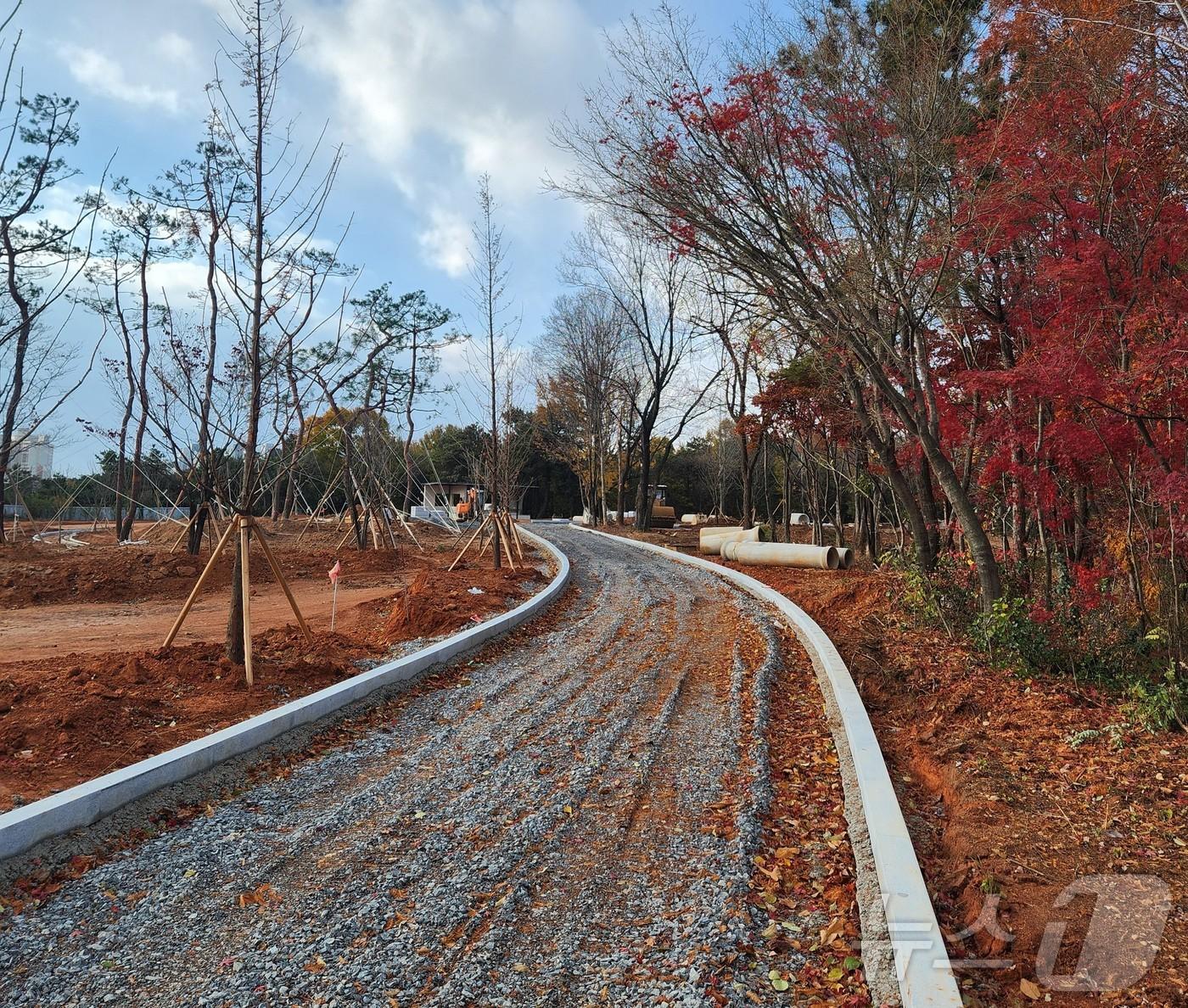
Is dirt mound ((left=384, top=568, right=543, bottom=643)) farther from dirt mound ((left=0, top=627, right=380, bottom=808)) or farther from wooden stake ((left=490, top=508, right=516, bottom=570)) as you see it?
wooden stake ((left=490, top=508, right=516, bottom=570))

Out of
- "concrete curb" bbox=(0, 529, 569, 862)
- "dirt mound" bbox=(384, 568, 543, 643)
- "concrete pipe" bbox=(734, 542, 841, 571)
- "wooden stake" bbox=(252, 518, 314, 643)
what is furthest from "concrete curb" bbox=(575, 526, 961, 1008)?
"concrete pipe" bbox=(734, 542, 841, 571)

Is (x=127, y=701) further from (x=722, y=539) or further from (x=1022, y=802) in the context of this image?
(x=722, y=539)

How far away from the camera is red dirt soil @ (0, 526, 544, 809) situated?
4238mm

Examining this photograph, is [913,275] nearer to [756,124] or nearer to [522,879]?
[756,124]

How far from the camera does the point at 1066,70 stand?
273 inches

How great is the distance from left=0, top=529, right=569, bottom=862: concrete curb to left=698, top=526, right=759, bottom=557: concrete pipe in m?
11.2

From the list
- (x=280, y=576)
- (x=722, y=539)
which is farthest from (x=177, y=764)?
(x=722, y=539)

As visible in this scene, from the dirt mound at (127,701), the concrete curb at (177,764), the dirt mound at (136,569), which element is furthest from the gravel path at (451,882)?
the dirt mound at (136,569)

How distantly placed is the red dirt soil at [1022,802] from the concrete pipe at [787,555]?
671 cm

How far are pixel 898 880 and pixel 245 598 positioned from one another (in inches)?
182

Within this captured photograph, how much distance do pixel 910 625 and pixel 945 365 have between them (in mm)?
3874

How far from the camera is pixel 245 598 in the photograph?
5.58 m

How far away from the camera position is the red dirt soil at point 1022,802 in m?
2.67

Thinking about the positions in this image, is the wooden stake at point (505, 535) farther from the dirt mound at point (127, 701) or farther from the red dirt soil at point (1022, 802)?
the red dirt soil at point (1022, 802)
